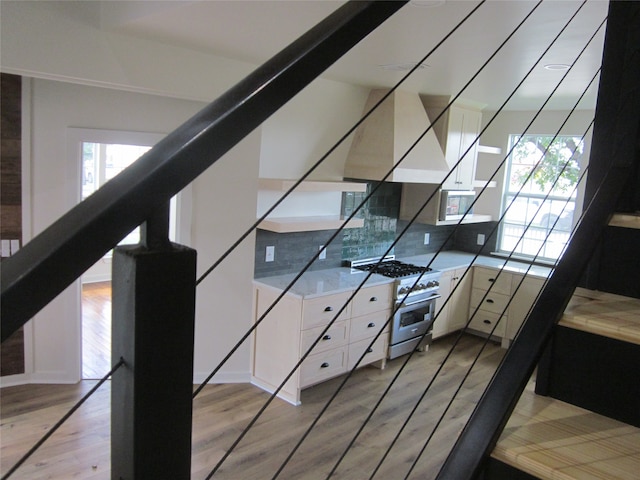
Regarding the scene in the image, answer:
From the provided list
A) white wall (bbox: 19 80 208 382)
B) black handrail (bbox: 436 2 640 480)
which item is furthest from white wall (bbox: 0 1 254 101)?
black handrail (bbox: 436 2 640 480)

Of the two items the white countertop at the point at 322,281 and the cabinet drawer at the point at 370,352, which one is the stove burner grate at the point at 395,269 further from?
the cabinet drawer at the point at 370,352

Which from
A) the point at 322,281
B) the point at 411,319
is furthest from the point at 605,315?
the point at 411,319

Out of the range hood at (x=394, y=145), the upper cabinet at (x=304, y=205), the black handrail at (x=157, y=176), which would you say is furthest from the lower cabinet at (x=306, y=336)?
the black handrail at (x=157, y=176)

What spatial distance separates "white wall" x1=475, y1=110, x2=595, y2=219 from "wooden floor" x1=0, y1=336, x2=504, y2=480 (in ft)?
8.28

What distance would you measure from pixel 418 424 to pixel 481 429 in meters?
3.07

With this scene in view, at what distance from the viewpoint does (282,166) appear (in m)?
4.42

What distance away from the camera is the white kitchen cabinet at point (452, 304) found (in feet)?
17.6

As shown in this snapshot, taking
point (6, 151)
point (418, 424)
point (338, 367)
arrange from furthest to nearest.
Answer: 1. point (338, 367)
2. point (418, 424)
3. point (6, 151)

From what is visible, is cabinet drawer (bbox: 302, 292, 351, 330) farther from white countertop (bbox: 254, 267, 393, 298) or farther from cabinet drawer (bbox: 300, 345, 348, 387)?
cabinet drawer (bbox: 300, 345, 348, 387)

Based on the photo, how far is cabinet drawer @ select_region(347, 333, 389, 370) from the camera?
440 centimetres

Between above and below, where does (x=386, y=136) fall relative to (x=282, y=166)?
above

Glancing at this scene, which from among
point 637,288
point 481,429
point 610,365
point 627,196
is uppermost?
point 627,196

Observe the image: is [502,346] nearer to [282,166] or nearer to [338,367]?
[338,367]

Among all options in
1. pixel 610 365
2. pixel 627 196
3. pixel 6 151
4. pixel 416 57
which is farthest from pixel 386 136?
pixel 610 365
